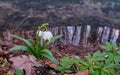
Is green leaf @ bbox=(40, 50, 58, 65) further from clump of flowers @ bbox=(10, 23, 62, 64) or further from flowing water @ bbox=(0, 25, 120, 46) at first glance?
flowing water @ bbox=(0, 25, 120, 46)

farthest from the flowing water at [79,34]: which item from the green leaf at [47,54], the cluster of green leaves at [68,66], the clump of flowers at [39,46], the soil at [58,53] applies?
the cluster of green leaves at [68,66]

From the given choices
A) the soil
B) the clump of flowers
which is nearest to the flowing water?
the soil

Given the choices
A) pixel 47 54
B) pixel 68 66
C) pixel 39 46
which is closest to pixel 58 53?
pixel 39 46

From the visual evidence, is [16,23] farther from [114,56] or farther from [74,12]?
[114,56]

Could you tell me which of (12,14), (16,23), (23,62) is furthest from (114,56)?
(12,14)

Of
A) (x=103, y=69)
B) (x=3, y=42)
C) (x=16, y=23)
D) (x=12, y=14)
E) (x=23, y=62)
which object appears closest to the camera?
(x=103, y=69)

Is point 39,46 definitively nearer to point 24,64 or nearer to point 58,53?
point 58,53

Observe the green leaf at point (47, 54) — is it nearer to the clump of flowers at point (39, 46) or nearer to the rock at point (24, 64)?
the clump of flowers at point (39, 46)

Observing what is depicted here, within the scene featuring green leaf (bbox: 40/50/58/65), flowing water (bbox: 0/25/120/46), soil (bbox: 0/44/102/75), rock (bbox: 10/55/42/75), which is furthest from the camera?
flowing water (bbox: 0/25/120/46)
